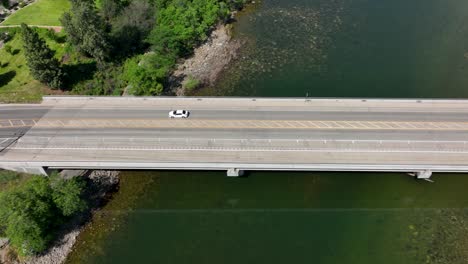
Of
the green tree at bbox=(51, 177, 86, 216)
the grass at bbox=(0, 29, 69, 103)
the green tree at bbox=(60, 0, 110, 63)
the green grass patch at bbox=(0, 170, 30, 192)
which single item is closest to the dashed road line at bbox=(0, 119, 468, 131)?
the green grass patch at bbox=(0, 170, 30, 192)

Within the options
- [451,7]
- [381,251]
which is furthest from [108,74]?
Answer: [451,7]

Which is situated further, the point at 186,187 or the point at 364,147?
the point at 186,187

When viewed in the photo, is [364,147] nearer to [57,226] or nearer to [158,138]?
[158,138]

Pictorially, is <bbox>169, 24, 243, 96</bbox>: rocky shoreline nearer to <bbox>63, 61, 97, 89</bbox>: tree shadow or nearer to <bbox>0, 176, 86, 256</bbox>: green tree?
<bbox>63, 61, 97, 89</bbox>: tree shadow

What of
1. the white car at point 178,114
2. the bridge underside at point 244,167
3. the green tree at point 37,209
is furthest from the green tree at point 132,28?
the green tree at point 37,209

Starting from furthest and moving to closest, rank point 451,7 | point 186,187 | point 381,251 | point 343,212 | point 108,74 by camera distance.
Answer: point 451,7 < point 108,74 < point 186,187 < point 343,212 < point 381,251

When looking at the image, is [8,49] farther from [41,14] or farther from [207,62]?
[207,62]

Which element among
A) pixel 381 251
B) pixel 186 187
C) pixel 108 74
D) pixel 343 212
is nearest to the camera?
pixel 381 251
